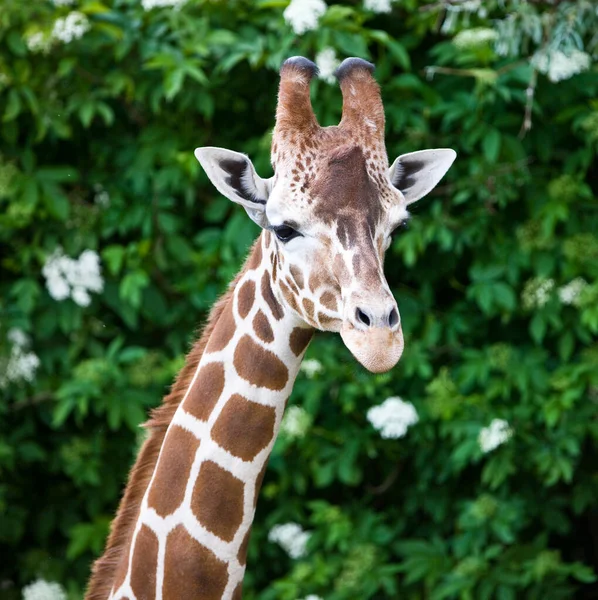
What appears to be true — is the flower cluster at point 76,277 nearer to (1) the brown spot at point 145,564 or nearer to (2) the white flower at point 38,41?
(2) the white flower at point 38,41

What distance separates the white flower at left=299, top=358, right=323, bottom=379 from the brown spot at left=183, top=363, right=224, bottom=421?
1.77 meters

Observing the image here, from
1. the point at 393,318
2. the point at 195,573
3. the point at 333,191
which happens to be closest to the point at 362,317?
the point at 393,318

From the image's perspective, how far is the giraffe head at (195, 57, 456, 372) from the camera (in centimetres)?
194

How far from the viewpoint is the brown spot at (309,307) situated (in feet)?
6.70

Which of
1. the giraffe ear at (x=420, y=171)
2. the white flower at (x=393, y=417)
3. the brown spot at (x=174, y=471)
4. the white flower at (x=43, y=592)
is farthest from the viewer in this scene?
the white flower at (x=43, y=592)

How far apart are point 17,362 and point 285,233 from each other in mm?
2440

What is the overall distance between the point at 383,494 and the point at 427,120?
1626 millimetres

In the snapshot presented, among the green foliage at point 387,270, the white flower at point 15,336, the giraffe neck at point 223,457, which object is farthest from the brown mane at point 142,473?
the white flower at point 15,336

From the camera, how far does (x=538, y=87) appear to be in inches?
160

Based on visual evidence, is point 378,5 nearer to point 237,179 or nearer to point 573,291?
point 573,291

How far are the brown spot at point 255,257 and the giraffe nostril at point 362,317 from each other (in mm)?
394

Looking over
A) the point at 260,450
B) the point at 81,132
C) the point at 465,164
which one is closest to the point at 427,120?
the point at 465,164

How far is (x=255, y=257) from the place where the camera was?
2.27 meters

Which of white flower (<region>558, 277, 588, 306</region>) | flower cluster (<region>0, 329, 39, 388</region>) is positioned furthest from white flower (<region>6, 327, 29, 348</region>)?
white flower (<region>558, 277, 588, 306</region>)
